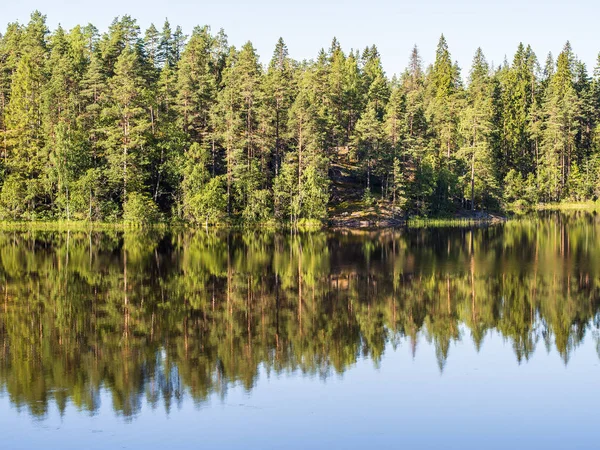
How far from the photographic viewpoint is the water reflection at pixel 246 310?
20.9 m

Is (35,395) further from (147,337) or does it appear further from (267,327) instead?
(267,327)

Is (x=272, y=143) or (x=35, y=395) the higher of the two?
→ (x=272, y=143)

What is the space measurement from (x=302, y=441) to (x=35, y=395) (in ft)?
26.2

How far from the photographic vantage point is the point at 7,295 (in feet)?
111

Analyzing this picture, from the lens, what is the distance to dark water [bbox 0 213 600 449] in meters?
16.8

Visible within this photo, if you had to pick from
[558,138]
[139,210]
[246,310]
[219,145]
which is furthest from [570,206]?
[246,310]

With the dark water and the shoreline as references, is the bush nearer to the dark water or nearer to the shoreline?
the shoreline

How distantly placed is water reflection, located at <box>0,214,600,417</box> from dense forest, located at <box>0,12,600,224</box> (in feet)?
80.2

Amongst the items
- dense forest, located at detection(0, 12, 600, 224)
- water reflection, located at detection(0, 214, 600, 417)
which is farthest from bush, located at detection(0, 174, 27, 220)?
water reflection, located at detection(0, 214, 600, 417)

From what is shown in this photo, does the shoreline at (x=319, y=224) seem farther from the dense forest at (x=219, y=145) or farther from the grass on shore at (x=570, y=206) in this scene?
the grass on shore at (x=570, y=206)

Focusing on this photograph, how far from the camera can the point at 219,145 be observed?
91875mm

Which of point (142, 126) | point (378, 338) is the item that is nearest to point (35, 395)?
point (378, 338)

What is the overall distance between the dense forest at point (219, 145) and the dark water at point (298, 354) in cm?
3508

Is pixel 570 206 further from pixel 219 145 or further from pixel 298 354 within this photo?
pixel 298 354
